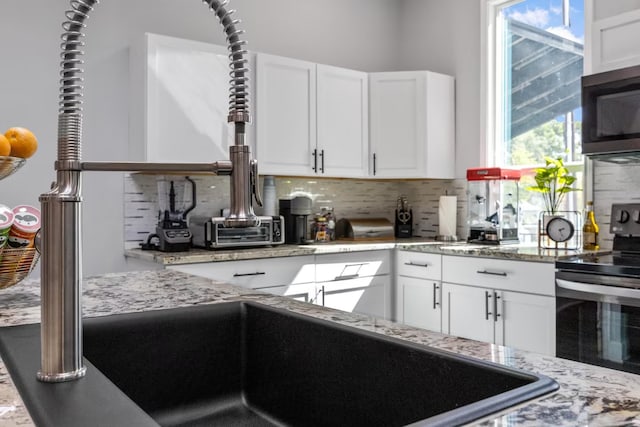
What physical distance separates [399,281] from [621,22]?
6.37 feet

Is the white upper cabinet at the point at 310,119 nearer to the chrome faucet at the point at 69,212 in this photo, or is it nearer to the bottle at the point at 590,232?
the bottle at the point at 590,232

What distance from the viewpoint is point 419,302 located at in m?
3.46

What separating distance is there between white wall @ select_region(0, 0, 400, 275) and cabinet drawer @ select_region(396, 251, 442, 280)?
1646 mm

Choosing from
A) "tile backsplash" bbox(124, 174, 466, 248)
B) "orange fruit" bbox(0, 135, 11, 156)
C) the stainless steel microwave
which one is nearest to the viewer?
"orange fruit" bbox(0, 135, 11, 156)

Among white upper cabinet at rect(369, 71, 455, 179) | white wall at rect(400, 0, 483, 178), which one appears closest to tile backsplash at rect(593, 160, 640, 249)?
white wall at rect(400, 0, 483, 178)

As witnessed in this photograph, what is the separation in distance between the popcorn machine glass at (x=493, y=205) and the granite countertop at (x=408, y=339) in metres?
2.40

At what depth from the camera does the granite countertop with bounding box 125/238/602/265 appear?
2.74 m

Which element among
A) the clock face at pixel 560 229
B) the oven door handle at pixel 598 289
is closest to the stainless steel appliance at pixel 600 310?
the oven door handle at pixel 598 289

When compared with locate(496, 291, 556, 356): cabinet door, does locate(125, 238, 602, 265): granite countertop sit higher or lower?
higher

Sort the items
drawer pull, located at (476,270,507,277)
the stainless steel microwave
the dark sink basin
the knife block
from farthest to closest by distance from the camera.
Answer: the knife block, drawer pull, located at (476,270,507,277), the stainless steel microwave, the dark sink basin

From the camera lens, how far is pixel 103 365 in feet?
3.39

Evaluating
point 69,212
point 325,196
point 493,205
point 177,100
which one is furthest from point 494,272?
point 69,212

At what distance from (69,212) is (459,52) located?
3.80 m

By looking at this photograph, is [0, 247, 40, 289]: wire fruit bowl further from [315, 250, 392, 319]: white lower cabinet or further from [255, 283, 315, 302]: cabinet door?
[315, 250, 392, 319]: white lower cabinet
